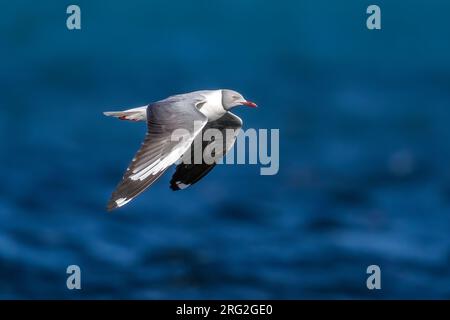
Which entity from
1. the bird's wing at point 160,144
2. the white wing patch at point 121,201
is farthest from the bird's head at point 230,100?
the white wing patch at point 121,201

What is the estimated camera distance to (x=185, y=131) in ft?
20.1

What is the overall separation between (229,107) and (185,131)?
0.90 metres

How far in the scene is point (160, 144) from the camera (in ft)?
20.2

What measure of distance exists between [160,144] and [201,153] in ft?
3.31

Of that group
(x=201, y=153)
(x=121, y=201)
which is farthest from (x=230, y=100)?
(x=121, y=201)

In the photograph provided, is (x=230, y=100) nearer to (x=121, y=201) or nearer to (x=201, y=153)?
(x=201, y=153)

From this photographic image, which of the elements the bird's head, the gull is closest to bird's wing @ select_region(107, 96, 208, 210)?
the gull

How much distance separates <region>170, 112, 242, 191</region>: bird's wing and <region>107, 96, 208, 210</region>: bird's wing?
65 cm

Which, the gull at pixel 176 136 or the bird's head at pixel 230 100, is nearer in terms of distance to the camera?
the gull at pixel 176 136

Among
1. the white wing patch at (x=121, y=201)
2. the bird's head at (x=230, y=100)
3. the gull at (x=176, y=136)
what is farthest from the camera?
the bird's head at (x=230, y=100)

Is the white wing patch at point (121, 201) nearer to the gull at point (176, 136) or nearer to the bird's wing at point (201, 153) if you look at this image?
the gull at point (176, 136)

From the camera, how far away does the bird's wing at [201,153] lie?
706 centimetres

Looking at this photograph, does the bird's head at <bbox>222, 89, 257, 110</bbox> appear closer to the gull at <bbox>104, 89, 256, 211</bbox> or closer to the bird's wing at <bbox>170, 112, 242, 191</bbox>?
the gull at <bbox>104, 89, 256, 211</bbox>

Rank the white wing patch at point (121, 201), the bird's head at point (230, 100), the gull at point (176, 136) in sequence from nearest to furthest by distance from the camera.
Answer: the white wing patch at point (121, 201) < the gull at point (176, 136) < the bird's head at point (230, 100)
